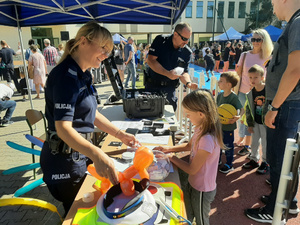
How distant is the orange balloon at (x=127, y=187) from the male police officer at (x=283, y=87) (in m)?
1.46

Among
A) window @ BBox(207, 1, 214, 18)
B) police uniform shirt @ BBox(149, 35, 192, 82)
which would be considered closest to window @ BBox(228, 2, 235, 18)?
window @ BBox(207, 1, 214, 18)

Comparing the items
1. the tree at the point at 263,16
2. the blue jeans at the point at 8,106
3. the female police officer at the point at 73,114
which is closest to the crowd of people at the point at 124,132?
the female police officer at the point at 73,114

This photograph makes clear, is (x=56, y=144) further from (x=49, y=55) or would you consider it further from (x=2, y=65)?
(x=2, y=65)

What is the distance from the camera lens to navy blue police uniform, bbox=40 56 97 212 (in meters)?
1.32

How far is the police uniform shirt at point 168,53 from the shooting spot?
351 centimetres

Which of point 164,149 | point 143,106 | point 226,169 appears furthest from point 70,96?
point 226,169

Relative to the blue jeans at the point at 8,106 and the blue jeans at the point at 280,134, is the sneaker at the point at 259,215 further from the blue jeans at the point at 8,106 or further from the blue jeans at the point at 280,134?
the blue jeans at the point at 8,106

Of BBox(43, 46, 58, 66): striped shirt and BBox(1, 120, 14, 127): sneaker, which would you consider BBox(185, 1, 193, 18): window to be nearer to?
BBox(43, 46, 58, 66): striped shirt

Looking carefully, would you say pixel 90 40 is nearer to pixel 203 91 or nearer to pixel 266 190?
pixel 203 91

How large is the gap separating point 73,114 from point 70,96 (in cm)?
10

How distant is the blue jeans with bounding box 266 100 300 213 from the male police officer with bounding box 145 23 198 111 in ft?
4.49

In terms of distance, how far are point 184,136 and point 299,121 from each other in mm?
2811

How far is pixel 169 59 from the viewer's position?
3549 mm

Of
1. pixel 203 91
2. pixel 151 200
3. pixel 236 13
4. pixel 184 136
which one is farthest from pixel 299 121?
pixel 236 13
